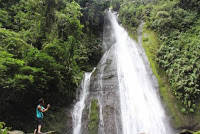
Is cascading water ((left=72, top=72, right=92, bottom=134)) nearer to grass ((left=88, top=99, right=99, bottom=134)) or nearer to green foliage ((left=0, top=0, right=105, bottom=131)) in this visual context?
green foliage ((left=0, top=0, right=105, bottom=131))

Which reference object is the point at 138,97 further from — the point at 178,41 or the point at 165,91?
the point at 178,41

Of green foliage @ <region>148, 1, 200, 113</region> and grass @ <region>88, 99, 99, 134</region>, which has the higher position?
green foliage @ <region>148, 1, 200, 113</region>

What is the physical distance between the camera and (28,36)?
11.4 meters

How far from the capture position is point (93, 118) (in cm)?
1062

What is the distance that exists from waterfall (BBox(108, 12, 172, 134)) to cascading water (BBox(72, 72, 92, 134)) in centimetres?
257

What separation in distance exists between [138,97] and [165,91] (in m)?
1.80

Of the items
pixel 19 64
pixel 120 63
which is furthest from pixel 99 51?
pixel 19 64

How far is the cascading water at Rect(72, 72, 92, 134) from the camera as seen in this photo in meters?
10.5

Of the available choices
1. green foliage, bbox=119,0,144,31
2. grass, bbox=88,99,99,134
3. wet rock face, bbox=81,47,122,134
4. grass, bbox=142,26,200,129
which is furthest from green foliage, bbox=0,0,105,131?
grass, bbox=142,26,200,129

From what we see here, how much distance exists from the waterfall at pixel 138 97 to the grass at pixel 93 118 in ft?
5.39

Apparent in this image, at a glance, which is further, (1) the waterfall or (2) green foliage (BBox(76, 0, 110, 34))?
(2) green foliage (BBox(76, 0, 110, 34))

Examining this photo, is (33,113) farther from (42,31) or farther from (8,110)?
(42,31)

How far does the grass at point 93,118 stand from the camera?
10.2 m

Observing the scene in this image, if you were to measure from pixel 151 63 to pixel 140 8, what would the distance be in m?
8.24
